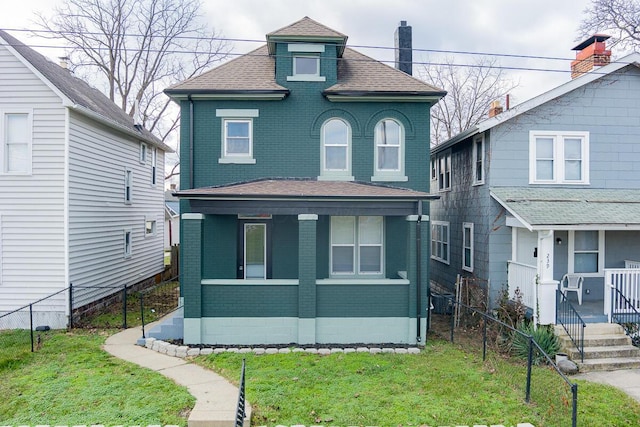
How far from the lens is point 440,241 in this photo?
16.9m

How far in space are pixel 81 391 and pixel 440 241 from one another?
44.5ft

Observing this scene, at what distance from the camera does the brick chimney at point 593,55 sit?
12633 millimetres

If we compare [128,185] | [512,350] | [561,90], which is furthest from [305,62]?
[512,350]

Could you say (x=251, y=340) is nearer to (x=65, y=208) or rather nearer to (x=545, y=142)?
(x=65, y=208)

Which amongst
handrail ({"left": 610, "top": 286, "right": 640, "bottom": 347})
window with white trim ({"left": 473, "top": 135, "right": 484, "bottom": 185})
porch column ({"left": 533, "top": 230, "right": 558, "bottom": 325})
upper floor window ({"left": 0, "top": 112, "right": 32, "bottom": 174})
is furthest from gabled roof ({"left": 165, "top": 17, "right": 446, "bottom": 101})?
handrail ({"left": 610, "top": 286, "right": 640, "bottom": 347})

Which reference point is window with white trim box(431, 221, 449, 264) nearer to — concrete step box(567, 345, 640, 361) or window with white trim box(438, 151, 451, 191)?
window with white trim box(438, 151, 451, 191)

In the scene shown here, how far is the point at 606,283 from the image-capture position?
1034cm

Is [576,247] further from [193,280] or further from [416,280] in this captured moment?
[193,280]

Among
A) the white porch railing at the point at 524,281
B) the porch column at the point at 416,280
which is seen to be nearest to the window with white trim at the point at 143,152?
the porch column at the point at 416,280

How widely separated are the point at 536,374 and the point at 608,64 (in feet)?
30.9

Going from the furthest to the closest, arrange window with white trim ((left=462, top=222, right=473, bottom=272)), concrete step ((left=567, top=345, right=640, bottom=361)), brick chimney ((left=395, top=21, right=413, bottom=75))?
brick chimney ((left=395, top=21, right=413, bottom=75)), window with white trim ((left=462, top=222, right=473, bottom=272)), concrete step ((left=567, top=345, right=640, bottom=361))

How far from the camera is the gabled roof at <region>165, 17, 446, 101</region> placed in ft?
37.1

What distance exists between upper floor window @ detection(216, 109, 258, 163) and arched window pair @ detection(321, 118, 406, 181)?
213 cm

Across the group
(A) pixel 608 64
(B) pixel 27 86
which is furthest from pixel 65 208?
(A) pixel 608 64
